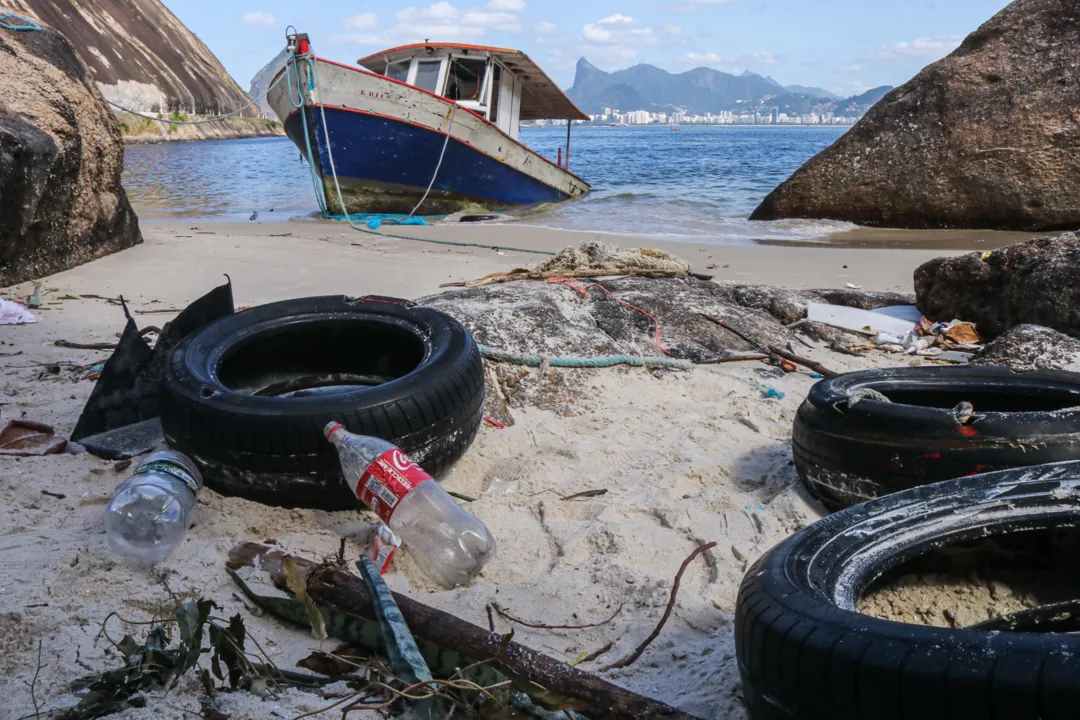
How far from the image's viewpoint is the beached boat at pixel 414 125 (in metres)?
12.2

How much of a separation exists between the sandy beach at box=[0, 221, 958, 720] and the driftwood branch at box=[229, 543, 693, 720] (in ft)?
0.41

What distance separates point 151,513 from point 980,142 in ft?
35.9

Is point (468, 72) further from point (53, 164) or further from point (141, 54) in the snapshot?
point (141, 54)

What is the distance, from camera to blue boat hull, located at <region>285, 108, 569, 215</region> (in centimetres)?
1273

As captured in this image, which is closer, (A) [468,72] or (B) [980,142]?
(B) [980,142]

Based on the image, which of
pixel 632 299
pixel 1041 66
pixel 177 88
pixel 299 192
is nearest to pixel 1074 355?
pixel 632 299

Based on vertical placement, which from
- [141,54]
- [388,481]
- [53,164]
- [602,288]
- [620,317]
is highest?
[141,54]

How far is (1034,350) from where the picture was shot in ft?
13.1

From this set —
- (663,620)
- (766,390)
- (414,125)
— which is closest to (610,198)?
(414,125)

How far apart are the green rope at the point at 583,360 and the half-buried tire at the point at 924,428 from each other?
137cm

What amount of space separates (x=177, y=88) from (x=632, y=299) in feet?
207

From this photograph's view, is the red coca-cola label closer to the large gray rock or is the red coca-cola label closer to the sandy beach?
the sandy beach

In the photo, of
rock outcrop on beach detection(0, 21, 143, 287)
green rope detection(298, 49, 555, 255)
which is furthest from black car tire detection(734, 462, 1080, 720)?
green rope detection(298, 49, 555, 255)

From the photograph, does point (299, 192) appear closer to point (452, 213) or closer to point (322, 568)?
point (452, 213)
